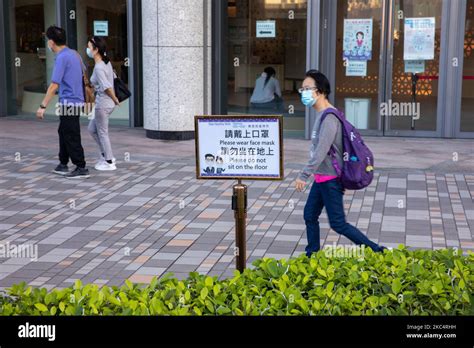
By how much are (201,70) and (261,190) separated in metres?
4.29

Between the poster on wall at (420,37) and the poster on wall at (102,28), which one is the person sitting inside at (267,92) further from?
the poster on wall at (102,28)

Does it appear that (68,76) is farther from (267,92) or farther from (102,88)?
(267,92)

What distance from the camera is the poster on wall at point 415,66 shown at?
13797 mm

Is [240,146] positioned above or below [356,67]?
below

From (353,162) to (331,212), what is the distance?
1.51 ft

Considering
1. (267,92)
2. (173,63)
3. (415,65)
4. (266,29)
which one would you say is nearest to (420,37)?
(415,65)

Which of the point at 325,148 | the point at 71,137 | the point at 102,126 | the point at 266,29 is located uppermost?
the point at 266,29

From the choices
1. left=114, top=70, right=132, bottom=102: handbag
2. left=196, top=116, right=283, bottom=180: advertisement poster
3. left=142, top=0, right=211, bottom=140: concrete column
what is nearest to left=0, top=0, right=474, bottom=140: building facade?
left=142, top=0, right=211, bottom=140: concrete column

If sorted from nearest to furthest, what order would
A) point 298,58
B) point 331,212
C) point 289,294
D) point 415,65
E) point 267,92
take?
point 289,294 → point 331,212 → point 415,65 → point 298,58 → point 267,92

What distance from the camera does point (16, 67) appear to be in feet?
53.4

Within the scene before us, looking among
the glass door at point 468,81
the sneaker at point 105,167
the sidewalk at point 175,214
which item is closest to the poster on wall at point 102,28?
the sidewalk at point 175,214

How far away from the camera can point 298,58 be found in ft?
46.3

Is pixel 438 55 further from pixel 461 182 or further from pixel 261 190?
pixel 261 190
